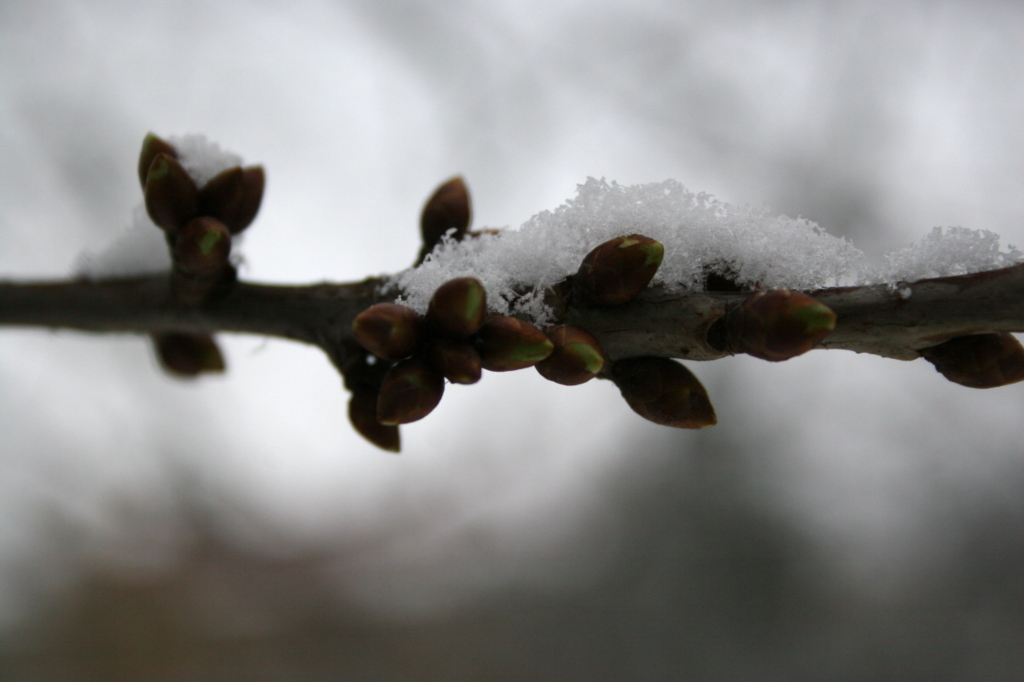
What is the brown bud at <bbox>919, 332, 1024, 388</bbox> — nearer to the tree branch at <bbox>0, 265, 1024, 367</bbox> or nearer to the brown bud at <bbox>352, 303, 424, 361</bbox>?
the tree branch at <bbox>0, 265, 1024, 367</bbox>

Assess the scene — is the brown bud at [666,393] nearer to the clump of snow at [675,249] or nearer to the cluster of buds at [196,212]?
the clump of snow at [675,249]

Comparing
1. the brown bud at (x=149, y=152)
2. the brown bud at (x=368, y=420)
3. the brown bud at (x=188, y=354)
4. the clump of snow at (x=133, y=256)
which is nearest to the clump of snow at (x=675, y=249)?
the brown bud at (x=368, y=420)

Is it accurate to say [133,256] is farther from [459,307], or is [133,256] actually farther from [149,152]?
[459,307]

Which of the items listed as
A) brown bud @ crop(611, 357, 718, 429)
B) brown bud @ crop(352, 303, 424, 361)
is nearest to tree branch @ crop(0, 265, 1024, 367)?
brown bud @ crop(611, 357, 718, 429)

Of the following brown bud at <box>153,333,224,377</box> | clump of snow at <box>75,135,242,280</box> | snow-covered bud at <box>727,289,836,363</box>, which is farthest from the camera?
brown bud at <box>153,333,224,377</box>

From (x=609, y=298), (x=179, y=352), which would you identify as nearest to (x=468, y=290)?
(x=609, y=298)

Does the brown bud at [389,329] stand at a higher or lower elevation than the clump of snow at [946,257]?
higher

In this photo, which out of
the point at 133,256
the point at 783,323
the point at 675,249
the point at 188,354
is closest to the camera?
the point at 783,323

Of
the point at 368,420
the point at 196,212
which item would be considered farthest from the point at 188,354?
the point at 368,420
